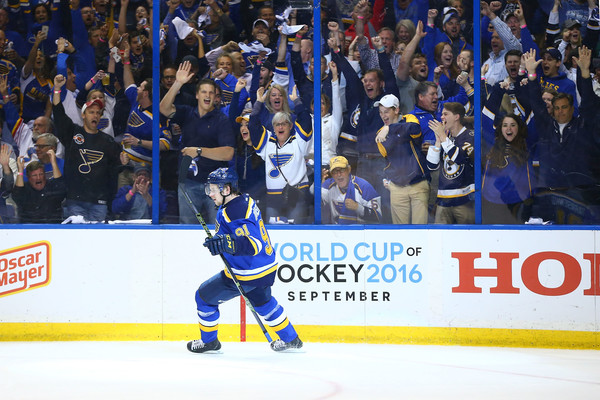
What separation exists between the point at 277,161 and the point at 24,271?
2.41 metres

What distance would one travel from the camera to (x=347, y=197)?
7.29m

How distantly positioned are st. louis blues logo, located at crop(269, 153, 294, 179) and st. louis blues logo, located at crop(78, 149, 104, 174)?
5.18ft

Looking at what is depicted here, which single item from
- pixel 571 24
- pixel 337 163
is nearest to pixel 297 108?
pixel 337 163

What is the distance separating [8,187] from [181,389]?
3.37 meters

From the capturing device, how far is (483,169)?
23.4 ft

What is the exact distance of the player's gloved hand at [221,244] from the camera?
6039 millimetres

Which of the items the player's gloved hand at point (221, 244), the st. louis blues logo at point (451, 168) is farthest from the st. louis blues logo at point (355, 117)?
the player's gloved hand at point (221, 244)

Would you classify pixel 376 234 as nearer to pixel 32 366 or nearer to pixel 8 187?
pixel 32 366

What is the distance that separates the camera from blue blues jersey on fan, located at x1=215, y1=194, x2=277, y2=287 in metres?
6.14

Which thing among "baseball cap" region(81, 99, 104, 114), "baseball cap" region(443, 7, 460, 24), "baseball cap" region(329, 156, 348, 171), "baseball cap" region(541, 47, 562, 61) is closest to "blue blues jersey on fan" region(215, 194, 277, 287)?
"baseball cap" region(329, 156, 348, 171)

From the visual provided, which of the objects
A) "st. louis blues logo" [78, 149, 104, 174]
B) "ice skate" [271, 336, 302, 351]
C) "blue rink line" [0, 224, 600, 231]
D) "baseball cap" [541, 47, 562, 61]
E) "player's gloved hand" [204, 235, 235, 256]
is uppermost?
"baseball cap" [541, 47, 562, 61]

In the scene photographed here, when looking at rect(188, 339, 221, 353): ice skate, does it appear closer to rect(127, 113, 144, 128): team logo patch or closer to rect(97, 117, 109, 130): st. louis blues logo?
rect(127, 113, 144, 128): team logo patch

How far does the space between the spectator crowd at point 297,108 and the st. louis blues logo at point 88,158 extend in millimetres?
13

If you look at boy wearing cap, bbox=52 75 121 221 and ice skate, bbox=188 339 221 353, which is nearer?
ice skate, bbox=188 339 221 353
